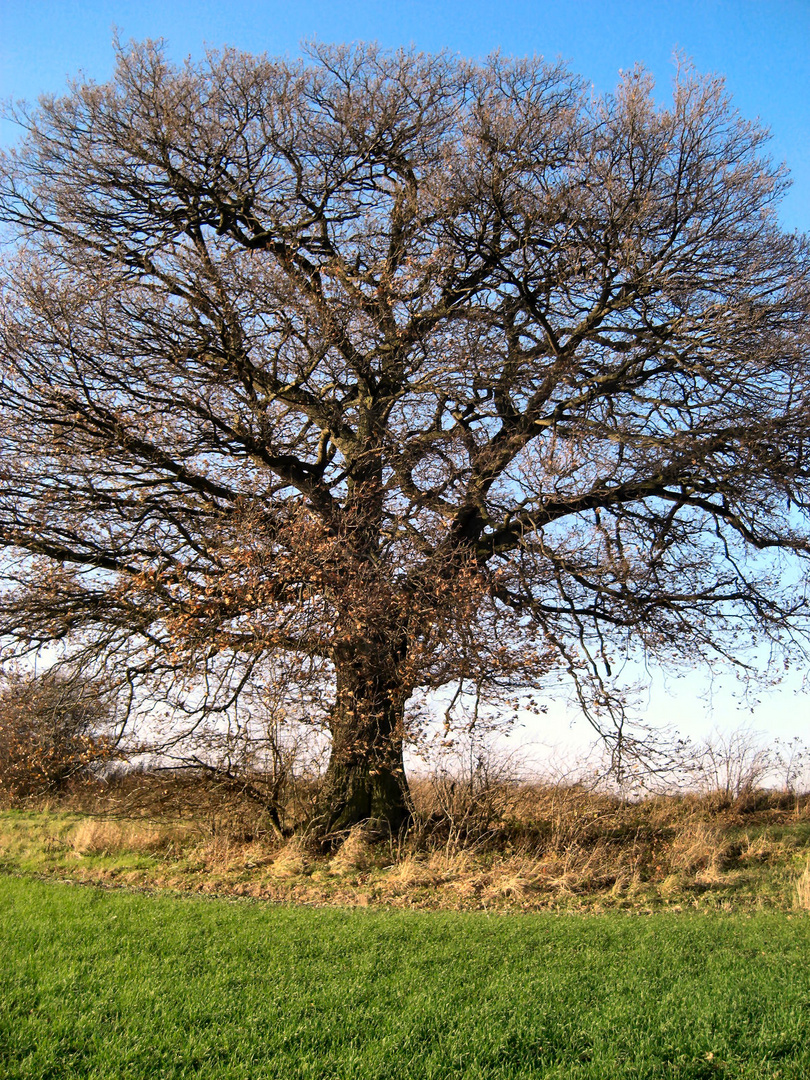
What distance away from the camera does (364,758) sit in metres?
12.1

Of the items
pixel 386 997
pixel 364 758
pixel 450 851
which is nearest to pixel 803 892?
pixel 450 851

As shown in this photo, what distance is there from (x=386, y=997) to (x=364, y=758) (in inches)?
263

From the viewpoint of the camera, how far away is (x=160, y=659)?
11.2 m

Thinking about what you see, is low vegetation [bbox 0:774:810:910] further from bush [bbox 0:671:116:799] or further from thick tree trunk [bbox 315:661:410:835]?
bush [bbox 0:671:116:799]

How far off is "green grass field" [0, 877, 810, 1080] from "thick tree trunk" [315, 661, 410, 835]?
331 cm

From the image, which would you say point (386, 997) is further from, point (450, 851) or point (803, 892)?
point (803, 892)

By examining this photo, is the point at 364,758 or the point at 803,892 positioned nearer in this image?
the point at 803,892

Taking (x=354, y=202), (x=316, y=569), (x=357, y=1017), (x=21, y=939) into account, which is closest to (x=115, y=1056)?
(x=357, y=1017)

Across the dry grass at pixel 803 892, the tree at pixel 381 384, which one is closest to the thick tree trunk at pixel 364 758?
the tree at pixel 381 384

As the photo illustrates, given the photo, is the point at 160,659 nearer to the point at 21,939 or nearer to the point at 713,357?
the point at 21,939

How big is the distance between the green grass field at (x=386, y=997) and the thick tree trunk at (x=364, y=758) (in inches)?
130

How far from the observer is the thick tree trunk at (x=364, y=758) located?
10906mm

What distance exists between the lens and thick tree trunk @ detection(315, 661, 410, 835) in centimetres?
1091

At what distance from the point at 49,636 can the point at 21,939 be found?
19.3 feet
